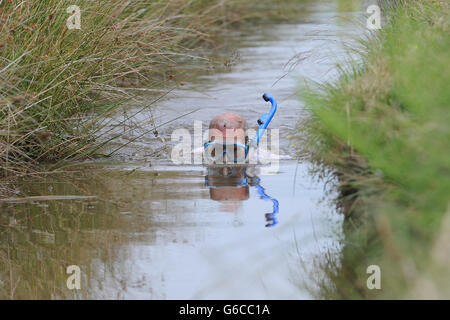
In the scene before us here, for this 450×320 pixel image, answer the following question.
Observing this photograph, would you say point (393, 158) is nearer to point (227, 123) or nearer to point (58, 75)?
point (227, 123)

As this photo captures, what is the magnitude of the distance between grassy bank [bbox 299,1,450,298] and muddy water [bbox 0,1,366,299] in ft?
0.92

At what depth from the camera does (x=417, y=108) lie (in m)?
4.78

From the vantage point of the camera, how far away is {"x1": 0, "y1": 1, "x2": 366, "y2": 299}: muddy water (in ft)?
15.2

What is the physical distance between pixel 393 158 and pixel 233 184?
216 cm

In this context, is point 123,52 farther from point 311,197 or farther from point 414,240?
point 414,240

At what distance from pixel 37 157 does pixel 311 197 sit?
7.66 ft

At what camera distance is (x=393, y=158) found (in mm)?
4684

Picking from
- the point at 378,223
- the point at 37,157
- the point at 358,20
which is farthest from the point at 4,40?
the point at 378,223
